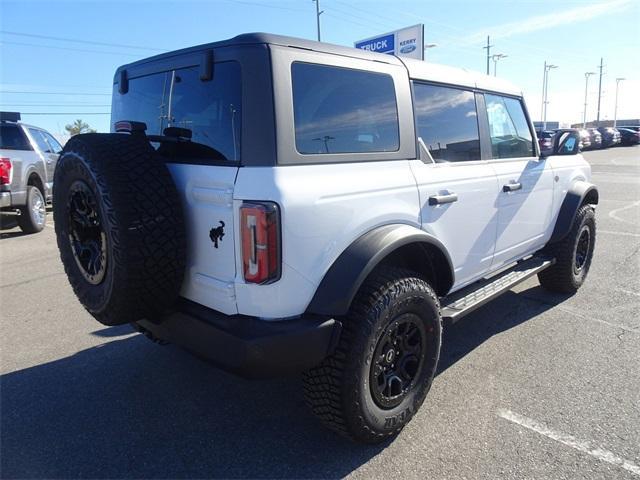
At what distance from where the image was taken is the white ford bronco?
2.07 m

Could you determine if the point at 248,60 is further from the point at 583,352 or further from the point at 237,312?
the point at 583,352

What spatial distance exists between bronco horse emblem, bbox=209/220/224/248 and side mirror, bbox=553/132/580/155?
350 cm

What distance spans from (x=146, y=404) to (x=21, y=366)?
48.7 inches

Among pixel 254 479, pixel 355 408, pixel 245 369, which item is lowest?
pixel 254 479

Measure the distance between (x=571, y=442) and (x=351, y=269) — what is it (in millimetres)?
1545

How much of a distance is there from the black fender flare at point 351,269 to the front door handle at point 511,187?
144 cm

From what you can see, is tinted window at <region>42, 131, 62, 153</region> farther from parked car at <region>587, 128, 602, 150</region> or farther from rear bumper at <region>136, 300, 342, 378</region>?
parked car at <region>587, 128, 602, 150</region>

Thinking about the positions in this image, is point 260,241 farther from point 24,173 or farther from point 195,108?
point 24,173

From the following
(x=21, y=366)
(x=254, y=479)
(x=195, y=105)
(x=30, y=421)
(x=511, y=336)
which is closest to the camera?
(x=254, y=479)

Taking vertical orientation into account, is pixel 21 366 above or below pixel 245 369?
below

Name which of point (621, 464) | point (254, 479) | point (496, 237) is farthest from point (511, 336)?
point (254, 479)

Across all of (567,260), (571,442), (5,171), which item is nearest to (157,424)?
(571,442)

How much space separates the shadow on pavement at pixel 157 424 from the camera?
2328mm

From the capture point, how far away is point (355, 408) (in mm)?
2279
